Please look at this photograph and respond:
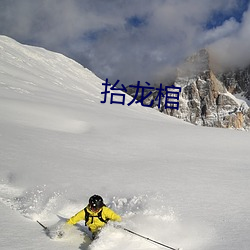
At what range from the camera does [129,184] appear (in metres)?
8.15

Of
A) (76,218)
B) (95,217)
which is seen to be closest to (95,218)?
(95,217)

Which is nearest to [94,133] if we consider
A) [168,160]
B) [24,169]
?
[168,160]

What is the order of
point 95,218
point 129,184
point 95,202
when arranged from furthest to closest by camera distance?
point 129,184, point 95,218, point 95,202

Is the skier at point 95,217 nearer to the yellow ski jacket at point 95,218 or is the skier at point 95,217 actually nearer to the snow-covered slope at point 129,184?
the yellow ski jacket at point 95,218

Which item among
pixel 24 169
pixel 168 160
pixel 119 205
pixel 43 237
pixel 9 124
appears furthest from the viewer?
pixel 9 124

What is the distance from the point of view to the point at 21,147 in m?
11.0

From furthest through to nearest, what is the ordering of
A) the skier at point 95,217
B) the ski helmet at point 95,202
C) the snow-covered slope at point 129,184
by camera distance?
the skier at point 95,217, the ski helmet at point 95,202, the snow-covered slope at point 129,184

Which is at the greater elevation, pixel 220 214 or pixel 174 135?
pixel 174 135

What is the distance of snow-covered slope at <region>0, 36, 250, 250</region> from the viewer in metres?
5.52

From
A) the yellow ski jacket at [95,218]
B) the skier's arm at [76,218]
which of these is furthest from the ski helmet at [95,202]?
the skier's arm at [76,218]

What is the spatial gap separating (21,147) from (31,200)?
13.8ft

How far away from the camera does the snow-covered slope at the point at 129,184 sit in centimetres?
552

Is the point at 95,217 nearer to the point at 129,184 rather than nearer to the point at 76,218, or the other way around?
the point at 76,218

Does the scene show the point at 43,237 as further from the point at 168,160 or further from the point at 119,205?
the point at 168,160
